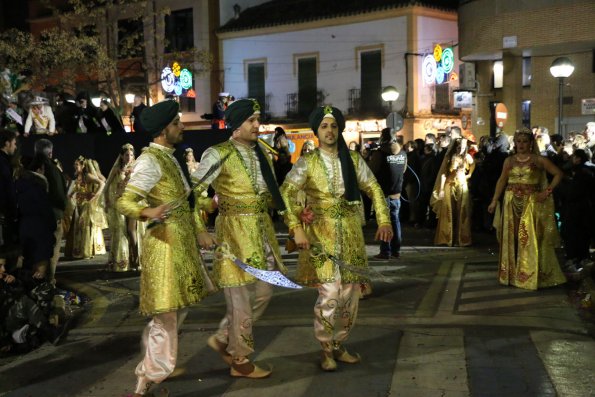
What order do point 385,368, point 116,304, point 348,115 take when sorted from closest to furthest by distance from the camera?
point 385,368
point 116,304
point 348,115

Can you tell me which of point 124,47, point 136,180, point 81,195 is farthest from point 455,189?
point 124,47

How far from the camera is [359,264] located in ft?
19.7

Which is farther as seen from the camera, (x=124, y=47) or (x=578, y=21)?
(x=124, y=47)

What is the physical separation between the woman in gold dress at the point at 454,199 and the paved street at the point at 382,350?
3.73m

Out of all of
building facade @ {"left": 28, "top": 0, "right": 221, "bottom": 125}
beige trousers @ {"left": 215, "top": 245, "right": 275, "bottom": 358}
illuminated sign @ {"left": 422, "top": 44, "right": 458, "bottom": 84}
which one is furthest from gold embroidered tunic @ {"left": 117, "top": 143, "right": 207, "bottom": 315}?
building facade @ {"left": 28, "top": 0, "right": 221, "bottom": 125}

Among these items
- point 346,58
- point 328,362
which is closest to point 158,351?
point 328,362

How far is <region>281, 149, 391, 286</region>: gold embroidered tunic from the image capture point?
5.91 m

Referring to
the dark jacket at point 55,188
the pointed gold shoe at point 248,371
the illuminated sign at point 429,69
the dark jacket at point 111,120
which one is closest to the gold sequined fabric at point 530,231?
the pointed gold shoe at point 248,371

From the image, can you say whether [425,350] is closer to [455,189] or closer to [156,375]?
[156,375]

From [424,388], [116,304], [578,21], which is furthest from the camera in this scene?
[578,21]

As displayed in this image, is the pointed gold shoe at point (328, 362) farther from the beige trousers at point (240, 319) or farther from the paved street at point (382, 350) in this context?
the beige trousers at point (240, 319)

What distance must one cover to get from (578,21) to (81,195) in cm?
1391

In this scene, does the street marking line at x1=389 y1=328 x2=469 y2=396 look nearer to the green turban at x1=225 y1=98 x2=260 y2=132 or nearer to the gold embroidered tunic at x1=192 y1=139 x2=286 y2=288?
the gold embroidered tunic at x1=192 y1=139 x2=286 y2=288

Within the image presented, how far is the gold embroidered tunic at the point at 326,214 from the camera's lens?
5.91 metres
